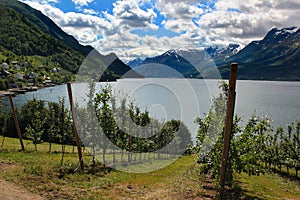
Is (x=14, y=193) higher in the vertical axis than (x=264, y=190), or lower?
higher

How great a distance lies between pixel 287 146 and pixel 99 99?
4882 centimetres

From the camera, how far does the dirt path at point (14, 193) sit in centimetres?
1770

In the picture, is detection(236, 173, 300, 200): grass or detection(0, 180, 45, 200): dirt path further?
detection(236, 173, 300, 200): grass

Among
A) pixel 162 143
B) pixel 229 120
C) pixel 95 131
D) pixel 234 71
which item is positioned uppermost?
pixel 234 71

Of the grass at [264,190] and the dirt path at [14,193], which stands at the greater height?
the dirt path at [14,193]

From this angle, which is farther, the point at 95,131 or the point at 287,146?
the point at 287,146

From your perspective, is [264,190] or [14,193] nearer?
[14,193]

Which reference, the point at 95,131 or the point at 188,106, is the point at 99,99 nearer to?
the point at 95,131

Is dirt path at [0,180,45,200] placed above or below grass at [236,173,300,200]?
above

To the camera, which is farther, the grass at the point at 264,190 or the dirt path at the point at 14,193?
the grass at the point at 264,190

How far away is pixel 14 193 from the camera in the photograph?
60.6ft

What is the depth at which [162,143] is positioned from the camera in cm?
7919

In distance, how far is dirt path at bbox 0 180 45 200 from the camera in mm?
17702

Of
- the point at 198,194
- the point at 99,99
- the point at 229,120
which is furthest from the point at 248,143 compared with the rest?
the point at 99,99
